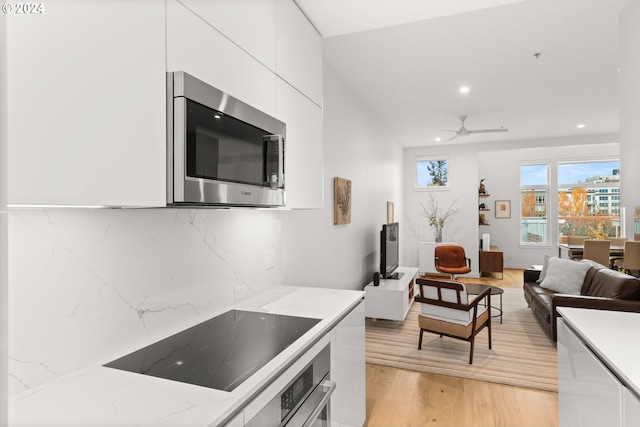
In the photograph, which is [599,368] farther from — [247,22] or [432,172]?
[432,172]

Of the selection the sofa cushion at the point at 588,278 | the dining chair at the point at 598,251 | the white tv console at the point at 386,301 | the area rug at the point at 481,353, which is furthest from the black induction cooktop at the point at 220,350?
the dining chair at the point at 598,251

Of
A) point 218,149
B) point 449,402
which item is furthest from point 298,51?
point 449,402

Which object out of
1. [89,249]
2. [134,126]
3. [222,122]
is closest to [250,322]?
[89,249]

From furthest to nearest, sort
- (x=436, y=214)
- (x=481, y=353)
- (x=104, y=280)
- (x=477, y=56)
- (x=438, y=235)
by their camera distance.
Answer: (x=436, y=214), (x=438, y=235), (x=481, y=353), (x=477, y=56), (x=104, y=280)

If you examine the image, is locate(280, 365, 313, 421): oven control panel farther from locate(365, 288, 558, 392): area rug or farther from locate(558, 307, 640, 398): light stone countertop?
locate(365, 288, 558, 392): area rug

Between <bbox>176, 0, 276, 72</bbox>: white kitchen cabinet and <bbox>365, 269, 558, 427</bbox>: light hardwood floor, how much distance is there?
7.55 ft

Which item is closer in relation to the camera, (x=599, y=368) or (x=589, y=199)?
(x=599, y=368)

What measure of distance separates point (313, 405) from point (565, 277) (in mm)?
3971

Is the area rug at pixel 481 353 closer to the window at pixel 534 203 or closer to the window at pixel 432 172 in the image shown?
the window at pixel 432 172

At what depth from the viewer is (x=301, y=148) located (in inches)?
79.7

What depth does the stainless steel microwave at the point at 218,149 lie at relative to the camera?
1.08 m

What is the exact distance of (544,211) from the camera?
8.50m

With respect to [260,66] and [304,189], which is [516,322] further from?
[260,66]

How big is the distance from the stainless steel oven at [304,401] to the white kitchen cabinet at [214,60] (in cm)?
108
